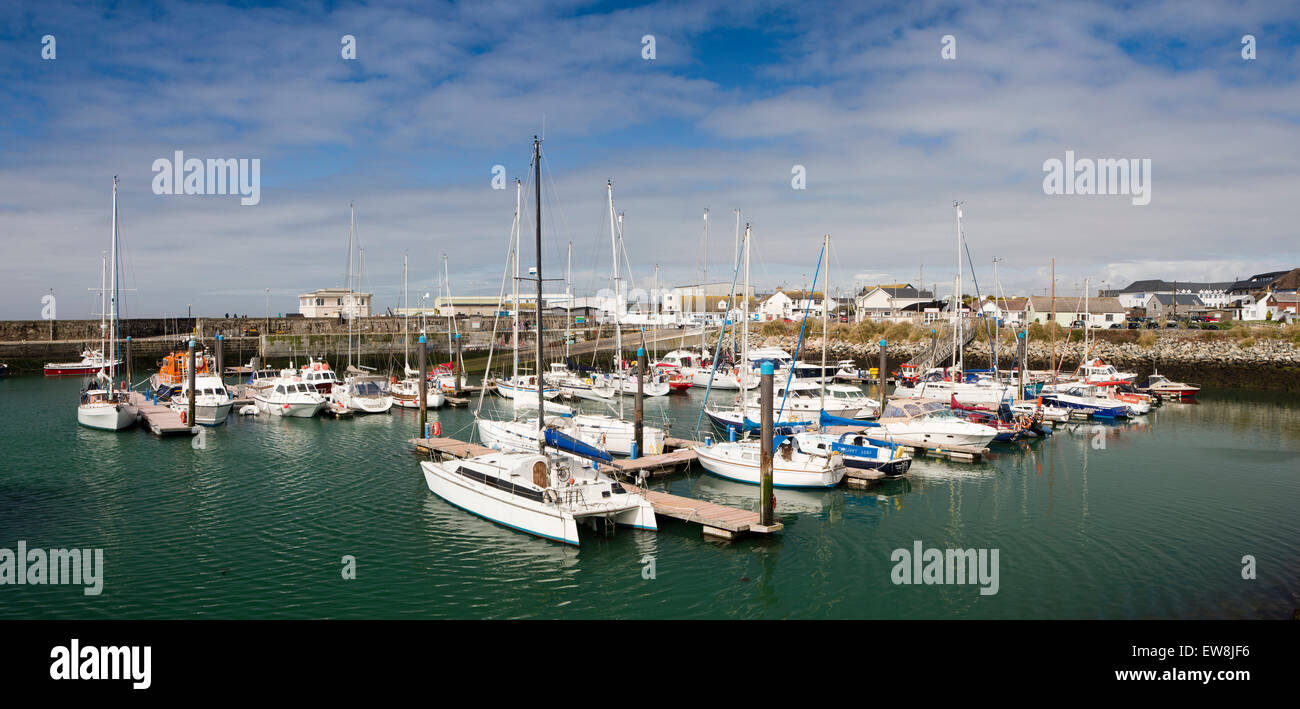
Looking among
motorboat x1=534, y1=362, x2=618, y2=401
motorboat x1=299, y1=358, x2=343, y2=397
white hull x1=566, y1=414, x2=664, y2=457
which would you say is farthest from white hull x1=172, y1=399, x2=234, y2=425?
white hull x1=566, y1=414, x2=664, y2=457

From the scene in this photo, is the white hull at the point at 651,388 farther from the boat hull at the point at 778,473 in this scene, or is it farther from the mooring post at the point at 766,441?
the mooring post at the point at 766,441

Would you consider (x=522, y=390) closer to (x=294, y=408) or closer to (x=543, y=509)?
(x=294, y=408)

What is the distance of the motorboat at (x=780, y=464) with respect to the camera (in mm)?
27219

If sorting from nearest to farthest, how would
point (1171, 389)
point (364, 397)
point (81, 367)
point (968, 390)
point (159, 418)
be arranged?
point (159, 418) → point (364, 397) → point (968, 390) → point (1171, 389) → point (81, 367)

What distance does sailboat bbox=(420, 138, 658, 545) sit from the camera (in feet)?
68.4

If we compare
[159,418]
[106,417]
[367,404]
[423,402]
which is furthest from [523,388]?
[106,417]

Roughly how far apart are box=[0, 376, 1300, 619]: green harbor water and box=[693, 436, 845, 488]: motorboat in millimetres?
654

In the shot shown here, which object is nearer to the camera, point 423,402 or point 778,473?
point 778,473

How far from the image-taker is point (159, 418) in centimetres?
3969

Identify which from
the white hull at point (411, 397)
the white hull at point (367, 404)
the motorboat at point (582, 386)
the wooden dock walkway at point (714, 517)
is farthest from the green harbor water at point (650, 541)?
the motorboat at point (582, 386)

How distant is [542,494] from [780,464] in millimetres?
10173

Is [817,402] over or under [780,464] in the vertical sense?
over

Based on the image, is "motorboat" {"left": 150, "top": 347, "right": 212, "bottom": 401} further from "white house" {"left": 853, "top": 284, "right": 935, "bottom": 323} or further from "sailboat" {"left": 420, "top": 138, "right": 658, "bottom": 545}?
"white house" {"left": 853, "top": 284, "right": 935, "bottom": 323}
